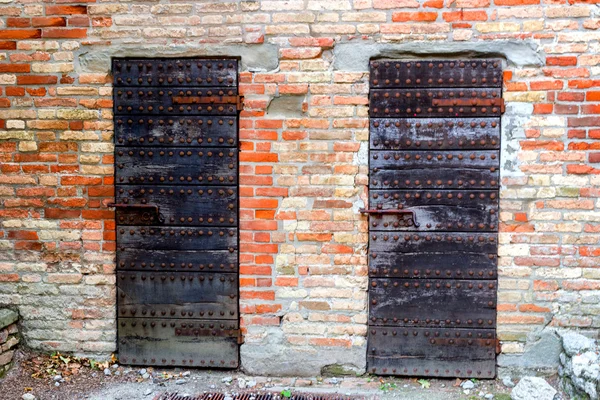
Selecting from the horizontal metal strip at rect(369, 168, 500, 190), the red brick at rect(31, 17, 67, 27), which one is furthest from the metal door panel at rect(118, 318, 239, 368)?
the red brick at rect(31, 17, 67, 27)

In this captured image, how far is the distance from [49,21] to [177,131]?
119cm

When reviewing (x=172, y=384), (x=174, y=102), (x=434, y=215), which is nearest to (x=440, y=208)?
(x=434, y=215)

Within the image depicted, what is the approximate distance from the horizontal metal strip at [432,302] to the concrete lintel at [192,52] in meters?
1.72

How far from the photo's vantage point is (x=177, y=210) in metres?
4.00

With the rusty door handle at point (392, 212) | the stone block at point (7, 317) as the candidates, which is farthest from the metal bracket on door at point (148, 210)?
the rusty door handle at point (392, 212)

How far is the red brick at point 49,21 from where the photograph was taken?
394 centimetres

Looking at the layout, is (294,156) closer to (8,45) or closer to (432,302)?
(432,302)

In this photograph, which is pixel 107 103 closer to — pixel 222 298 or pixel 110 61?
pixel 110 61

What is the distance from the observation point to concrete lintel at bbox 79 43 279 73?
12.7ft

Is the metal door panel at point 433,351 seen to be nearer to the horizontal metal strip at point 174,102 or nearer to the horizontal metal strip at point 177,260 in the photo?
the horizontal metal strip at point 177,260

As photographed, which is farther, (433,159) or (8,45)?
(8,45)

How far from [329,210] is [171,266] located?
1.22m

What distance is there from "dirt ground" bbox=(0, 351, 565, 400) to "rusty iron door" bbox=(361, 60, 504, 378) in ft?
0.44

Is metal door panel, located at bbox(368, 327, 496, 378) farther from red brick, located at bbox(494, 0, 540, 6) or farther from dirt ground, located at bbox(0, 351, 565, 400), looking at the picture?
red brick, located at bbox(494, 0, 540, 6)
